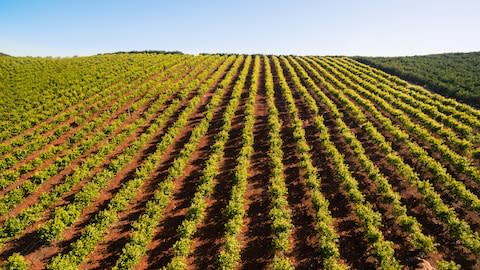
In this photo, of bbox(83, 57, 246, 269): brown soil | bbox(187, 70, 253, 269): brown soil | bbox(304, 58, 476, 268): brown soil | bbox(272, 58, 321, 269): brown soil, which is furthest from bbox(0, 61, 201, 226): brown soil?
bbox(304, 58, 476, 268): brown soil

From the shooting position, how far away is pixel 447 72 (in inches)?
2317

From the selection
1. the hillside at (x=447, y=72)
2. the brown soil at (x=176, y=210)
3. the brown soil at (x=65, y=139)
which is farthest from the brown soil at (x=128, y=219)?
the hillside at (x=447, y=72)

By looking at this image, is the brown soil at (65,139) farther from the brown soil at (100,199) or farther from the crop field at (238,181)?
the brown soil at (100,199)

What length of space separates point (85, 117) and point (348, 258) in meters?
30.8

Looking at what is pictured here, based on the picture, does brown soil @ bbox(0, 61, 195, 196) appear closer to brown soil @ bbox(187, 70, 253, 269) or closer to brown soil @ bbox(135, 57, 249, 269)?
brown soil @ bbox(135, 57, 249, 269)

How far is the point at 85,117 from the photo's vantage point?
119ft

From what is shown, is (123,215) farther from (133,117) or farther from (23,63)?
(23,63)

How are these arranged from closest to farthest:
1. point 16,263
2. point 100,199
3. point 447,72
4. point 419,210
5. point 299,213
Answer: point 16,263 → point 419,210 → point 299,213 → point 100,199 → point 447,72

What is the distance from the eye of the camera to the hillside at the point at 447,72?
149 feet

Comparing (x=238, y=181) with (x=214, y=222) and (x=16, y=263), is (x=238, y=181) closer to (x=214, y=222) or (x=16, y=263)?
(x=214, y=222)

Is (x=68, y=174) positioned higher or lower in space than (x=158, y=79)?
Result: lower

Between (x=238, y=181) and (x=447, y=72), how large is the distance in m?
53.9

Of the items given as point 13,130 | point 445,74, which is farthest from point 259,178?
point 445,74

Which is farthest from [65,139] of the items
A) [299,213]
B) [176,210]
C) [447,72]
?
[447,72]
